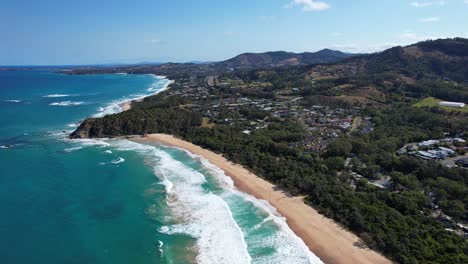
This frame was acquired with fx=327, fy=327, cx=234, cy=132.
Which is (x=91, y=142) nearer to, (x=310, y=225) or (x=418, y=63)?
(x=310, y=225)

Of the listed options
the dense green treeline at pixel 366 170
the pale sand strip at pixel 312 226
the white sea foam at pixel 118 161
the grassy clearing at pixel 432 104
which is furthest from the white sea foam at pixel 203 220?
the grassy clearing at pixel 432 104

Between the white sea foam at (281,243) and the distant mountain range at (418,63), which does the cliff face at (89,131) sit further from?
the distant mountain range at (418,63)

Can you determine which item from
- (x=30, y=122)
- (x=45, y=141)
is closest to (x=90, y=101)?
(x=30, y=122)

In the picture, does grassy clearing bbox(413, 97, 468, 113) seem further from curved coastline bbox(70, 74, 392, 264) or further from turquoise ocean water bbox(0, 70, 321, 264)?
turquoise ocean water bbox(0, 70, 321, 264)

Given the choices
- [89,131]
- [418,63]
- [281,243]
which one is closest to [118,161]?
[89,131]

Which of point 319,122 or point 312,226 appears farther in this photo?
point 319,122

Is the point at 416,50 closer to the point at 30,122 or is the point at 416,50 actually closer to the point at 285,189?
the point at 285,189

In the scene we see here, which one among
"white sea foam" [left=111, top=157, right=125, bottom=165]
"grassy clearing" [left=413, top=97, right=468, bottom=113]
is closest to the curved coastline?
"white sea foam" [left=111, top=157, right=125, bottom=165]
